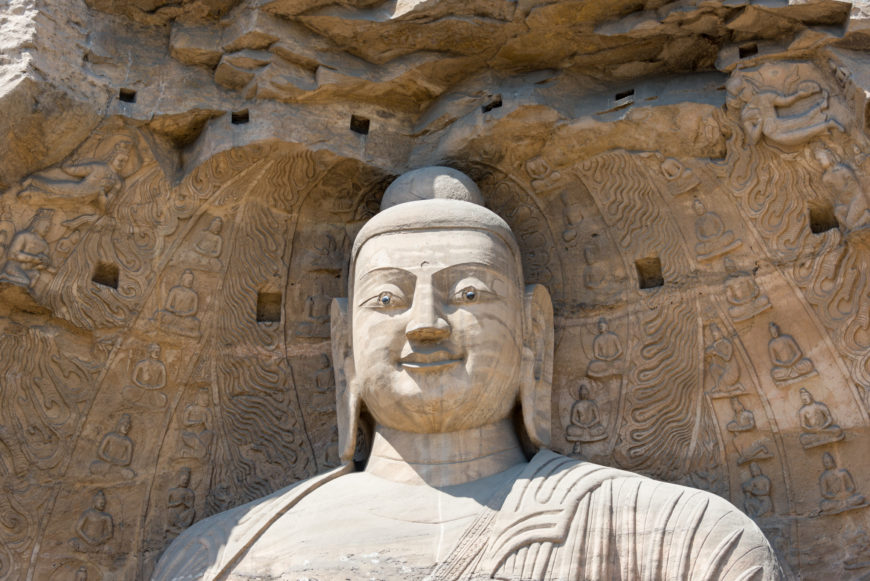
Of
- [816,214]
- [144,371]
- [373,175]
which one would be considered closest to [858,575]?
[816,214]

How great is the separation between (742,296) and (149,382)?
3.89 metres

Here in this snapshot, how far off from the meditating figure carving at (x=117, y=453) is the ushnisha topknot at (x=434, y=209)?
182 cm

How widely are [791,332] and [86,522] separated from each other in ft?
15.0

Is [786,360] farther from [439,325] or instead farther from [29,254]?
[29,254]

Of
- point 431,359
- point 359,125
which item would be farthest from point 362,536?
point 359,125

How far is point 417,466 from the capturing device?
7.41m

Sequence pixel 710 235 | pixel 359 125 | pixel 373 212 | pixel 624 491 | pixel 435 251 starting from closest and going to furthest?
pixel 624 491
pixel 435 251
pixel 710 235
pixel 359 125
pixel 373 212

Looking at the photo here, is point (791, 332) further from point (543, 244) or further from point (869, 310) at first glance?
point (543, 244)

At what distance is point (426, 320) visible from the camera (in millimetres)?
7293

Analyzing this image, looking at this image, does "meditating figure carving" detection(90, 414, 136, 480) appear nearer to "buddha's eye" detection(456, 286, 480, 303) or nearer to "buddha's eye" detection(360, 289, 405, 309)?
"buddha's eye" detection(360, 289, 405, 309)

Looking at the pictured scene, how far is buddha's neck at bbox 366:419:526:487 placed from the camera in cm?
736

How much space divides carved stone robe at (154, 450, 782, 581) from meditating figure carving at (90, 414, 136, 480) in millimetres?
902

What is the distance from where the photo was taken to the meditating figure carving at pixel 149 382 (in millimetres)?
8016

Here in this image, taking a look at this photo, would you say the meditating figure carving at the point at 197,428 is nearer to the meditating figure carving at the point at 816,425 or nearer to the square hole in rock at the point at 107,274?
the square hole in rock at the point at 107,274
